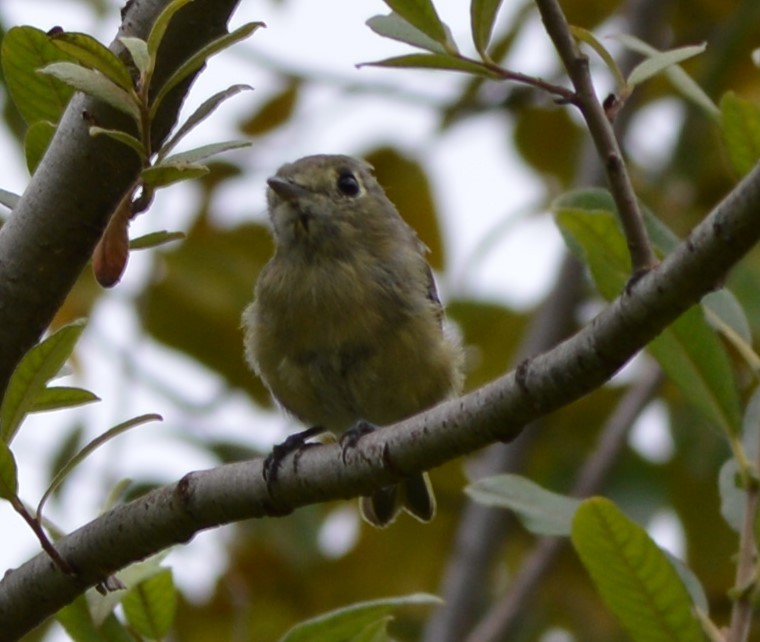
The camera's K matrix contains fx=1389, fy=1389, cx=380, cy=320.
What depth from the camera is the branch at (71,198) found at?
8.38ft

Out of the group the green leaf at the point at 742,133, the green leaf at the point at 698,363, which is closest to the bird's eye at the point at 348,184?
the green leaf at the point at 698,363

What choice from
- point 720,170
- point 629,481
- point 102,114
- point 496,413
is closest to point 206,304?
point 629,481

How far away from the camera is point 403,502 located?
468cm

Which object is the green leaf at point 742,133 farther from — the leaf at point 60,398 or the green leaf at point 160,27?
the leaf at point 60,398

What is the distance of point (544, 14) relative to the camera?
207cm

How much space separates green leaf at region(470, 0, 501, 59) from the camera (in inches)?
91.0

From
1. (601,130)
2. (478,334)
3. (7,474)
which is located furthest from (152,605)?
(478,334)

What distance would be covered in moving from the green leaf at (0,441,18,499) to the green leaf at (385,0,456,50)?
996mm

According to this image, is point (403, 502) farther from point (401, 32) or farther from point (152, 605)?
point (401, 32)

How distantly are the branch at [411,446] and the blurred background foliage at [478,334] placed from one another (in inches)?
86.8

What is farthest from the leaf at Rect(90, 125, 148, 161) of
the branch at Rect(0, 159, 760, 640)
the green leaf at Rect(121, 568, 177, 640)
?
the green leaf at Rect(121, 568, 177, 640)

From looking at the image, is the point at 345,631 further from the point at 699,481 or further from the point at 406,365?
the point at 699,481

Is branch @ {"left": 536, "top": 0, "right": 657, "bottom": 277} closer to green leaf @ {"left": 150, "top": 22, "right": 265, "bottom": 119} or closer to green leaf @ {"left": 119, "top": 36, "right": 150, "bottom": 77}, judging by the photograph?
green leaf @ {"left": 150, "top": 22, "right": 265, "bottom": 119}

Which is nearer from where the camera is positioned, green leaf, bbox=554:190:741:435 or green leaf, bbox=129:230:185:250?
green leaf, bbox=129:230:185:250
